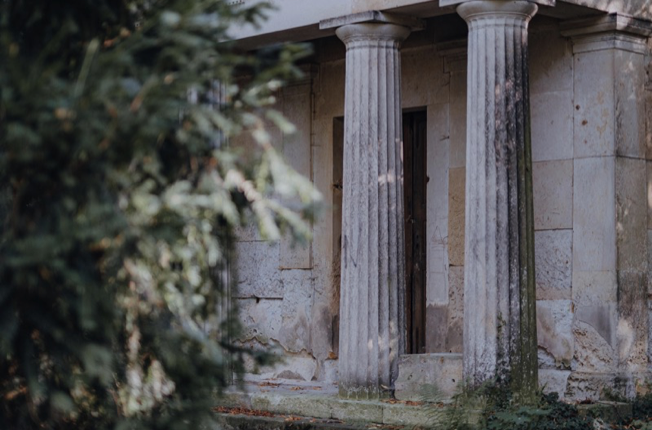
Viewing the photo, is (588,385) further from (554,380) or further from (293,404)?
(293,404)

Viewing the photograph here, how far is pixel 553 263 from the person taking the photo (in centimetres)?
1180

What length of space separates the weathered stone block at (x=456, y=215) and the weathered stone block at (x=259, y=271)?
2689 mm

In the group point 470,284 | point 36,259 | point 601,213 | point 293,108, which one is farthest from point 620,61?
point 36,259

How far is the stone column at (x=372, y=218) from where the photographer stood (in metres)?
11.5

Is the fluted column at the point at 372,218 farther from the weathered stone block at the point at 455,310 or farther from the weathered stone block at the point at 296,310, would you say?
the weathered stone block at the point at 296,310

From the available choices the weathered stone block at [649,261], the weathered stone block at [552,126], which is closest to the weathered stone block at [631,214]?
the weathered stone block at [649,261]

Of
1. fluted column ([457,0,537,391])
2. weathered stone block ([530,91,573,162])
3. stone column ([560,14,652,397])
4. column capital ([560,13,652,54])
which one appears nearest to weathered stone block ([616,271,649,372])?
stone column ([560,14,652,397])

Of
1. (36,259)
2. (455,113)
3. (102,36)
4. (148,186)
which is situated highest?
(455,113)

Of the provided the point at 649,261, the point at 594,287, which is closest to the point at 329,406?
the point at 594,287

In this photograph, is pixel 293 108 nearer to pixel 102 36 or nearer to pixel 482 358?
pixel 482 358

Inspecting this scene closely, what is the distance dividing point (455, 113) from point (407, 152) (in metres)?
0.90

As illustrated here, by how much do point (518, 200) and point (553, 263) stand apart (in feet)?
5.16

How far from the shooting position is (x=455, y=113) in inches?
513

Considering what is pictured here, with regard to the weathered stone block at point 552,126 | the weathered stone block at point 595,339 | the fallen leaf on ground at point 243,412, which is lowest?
the fallen leaf on ground at point 243,412
